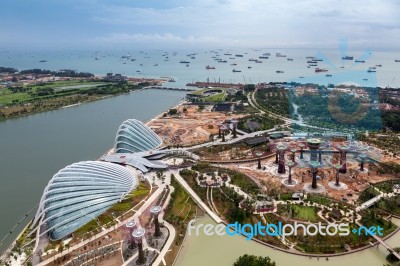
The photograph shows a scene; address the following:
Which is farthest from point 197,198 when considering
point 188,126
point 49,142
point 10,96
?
point 10,96

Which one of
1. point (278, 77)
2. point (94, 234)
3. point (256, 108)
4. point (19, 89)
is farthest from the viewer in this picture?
point (278, 77)

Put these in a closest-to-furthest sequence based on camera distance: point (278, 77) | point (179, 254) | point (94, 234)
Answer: point (179, 254)
point (94, 234)
point (278, 77)

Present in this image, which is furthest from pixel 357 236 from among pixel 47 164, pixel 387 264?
pixel 47 164

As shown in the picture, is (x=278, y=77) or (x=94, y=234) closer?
(x=94, y=234)

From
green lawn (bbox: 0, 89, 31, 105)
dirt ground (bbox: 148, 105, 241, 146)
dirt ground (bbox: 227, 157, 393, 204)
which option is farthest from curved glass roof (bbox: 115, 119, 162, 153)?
green lawn (bbox: 0, 89, 31, 105)

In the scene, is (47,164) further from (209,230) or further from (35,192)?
(209,230)

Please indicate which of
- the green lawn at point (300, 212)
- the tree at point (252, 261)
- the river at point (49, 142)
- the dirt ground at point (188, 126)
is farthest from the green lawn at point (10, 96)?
the tree at point (252, 261)
